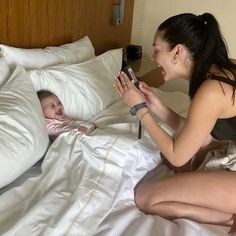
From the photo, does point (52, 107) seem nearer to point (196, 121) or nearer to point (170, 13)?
point (196, 121)

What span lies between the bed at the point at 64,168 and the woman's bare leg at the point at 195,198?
0.06 m

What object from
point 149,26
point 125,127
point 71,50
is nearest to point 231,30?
point 149,26

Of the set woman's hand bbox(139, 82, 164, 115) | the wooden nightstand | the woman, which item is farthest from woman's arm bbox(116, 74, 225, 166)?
the wooden nightstand

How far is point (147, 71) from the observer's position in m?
2.52

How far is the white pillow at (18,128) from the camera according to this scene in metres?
1.06

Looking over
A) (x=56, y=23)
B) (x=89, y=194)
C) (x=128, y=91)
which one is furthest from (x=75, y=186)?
(x=56, y=23)

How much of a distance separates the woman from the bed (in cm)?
8

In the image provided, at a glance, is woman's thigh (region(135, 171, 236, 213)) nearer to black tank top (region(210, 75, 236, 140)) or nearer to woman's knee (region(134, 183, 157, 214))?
woman's knee (region(134, 183, 157, 214))

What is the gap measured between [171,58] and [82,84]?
588mm

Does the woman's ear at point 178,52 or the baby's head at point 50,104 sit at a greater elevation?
the woman's ear at point 178,52

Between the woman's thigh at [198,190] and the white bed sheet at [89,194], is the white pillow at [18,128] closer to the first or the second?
the white bed sheet at [89,194]

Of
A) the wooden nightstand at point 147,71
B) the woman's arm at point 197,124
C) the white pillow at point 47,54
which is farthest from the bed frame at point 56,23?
the woman's arm at point 197,124

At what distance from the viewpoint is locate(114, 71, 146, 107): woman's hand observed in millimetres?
1276

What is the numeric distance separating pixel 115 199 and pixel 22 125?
39cm
